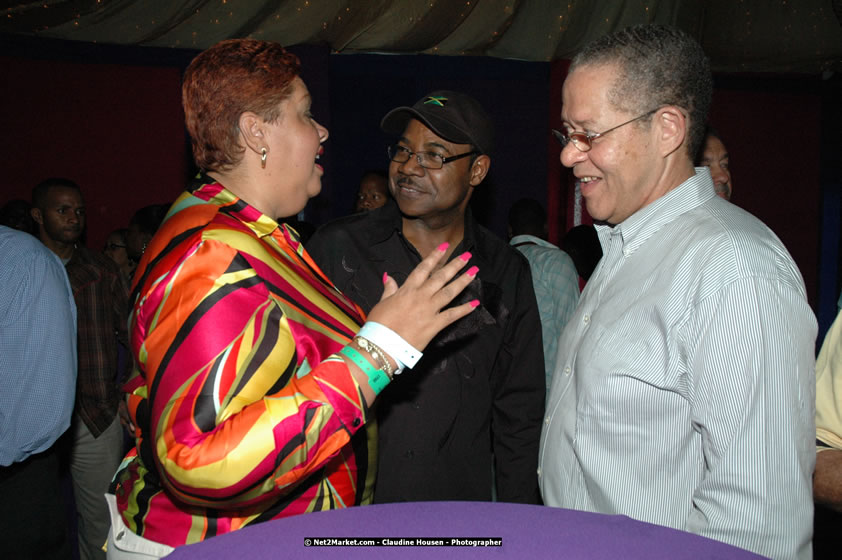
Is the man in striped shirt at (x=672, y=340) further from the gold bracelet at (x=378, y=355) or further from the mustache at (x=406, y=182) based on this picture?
the mustache at (x=406, y=182)

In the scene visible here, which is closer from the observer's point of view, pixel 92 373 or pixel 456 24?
pixel 92 373

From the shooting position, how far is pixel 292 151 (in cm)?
148

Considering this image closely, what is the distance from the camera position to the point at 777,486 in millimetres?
1072

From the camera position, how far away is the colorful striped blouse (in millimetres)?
1070

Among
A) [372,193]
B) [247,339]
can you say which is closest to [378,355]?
[247,339]

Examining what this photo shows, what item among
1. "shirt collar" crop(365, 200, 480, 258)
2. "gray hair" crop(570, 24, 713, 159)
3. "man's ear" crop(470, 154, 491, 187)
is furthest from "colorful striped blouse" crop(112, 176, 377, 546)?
"man's ear" crop(470, 154, 491, 187)

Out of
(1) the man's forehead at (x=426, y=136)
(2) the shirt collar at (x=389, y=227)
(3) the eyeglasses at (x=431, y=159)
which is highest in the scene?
(1) the man's forehead at (x=426, y=136)

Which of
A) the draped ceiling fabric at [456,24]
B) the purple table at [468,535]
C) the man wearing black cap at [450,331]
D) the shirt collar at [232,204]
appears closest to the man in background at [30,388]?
the man wearing black cap at [450,331]

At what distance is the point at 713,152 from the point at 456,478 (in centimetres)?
172

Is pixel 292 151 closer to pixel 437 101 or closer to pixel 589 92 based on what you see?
pixel 589 92

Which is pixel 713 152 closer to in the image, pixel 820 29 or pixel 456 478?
pixel 456 478

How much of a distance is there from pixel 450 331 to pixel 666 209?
940 mm

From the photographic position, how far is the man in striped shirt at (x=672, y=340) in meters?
1.08

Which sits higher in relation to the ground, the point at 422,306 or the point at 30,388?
the point at 422,306
